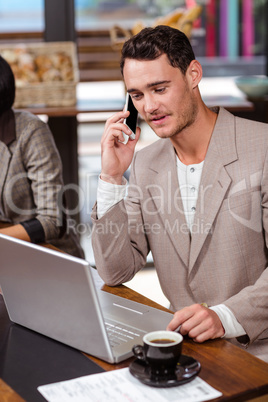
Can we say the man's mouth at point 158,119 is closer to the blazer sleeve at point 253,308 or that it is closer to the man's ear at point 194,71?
the man's ear at point 194,71

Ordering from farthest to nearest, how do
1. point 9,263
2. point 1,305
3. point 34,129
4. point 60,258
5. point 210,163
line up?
point 34,129 < point 210,163 < point 1,305 < point 9,263 < point 60,258

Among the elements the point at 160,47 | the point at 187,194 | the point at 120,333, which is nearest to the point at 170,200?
the point at 187,194

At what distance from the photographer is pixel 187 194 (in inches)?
77.3

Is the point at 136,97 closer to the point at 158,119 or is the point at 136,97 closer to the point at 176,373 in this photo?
the point at 158,119

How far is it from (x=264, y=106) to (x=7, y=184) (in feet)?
6.56

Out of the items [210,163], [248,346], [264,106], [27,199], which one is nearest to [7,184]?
[27,199]

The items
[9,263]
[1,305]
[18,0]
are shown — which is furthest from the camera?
[18,0]

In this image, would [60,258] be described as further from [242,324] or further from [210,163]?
[210,163]

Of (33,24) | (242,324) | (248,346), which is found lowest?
(248,346)

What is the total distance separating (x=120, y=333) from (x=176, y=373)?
10.5 inches

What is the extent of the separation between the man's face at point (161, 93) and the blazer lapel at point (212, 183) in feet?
0.40

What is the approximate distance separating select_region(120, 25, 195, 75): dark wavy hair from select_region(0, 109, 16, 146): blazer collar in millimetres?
797

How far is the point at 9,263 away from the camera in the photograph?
144cm

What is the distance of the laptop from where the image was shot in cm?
126
